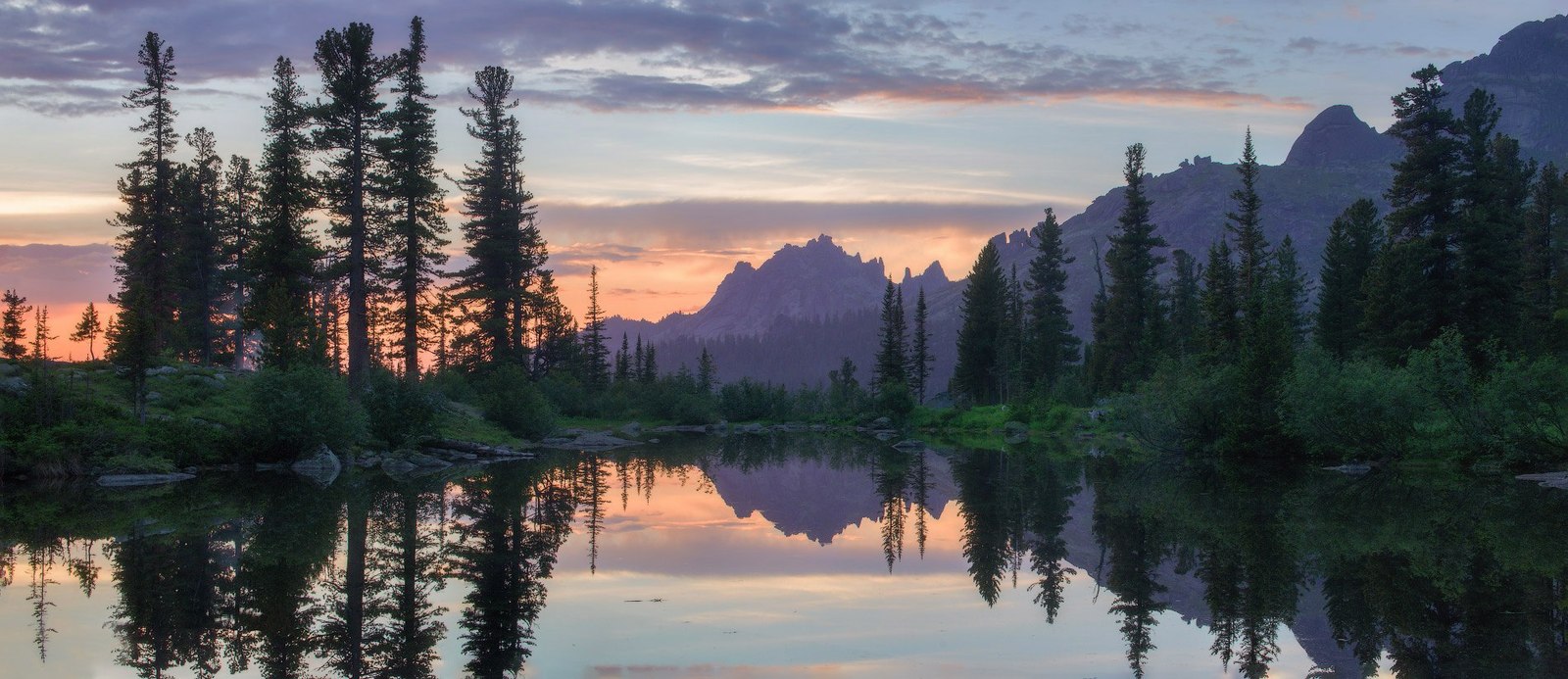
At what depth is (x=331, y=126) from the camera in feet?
132

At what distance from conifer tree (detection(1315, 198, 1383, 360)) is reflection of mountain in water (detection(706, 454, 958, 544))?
98.4 ft

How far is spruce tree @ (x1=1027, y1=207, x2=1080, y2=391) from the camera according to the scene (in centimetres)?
9300

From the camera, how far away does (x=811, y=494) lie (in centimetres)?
2902

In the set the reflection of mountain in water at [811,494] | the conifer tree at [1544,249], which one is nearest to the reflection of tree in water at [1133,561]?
the reflection of mountain in water at [811,494]

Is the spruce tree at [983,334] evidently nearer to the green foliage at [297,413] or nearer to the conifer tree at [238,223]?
the conifer tree at [238,223]

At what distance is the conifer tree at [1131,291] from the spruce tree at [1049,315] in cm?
1684

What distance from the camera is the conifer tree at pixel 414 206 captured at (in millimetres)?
44719

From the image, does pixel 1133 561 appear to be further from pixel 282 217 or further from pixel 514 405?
pixel 282 217

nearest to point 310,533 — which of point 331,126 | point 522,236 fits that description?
point 331,126

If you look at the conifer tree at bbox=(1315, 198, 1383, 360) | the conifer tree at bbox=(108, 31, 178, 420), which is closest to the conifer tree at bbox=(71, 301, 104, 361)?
the conifer tree at bbox=(108, 31, 178, 420)

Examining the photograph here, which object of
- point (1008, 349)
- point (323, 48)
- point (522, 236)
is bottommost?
point (1008, 349)

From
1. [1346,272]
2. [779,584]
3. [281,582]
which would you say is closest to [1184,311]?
[1346,272]

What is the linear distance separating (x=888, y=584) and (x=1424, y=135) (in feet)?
138

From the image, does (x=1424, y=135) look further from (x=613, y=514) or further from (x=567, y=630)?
(x=567, y=630)
